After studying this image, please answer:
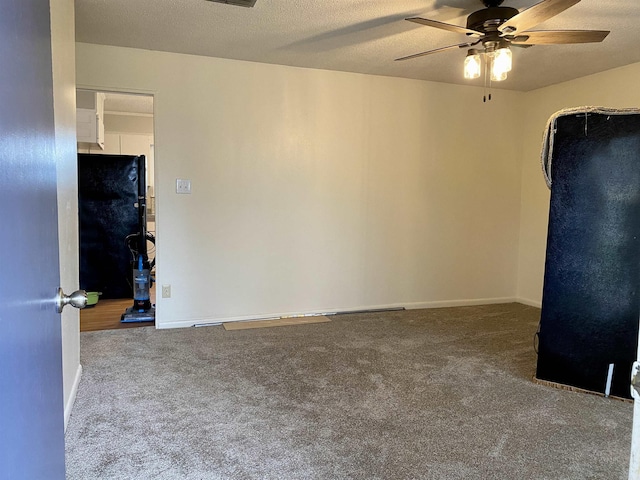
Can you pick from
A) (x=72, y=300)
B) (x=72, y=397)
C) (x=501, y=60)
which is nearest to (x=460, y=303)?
(x=501, y=60)

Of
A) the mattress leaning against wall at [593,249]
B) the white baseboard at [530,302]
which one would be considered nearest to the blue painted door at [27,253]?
the mattress leaning against wall at [593,249]

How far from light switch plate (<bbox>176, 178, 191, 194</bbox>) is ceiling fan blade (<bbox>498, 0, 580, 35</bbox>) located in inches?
100

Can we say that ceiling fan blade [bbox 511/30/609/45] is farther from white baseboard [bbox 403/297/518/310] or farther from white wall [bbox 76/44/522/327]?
white baseboard [bbox 403/297/518/310]

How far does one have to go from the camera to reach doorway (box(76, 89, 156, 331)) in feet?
13.5

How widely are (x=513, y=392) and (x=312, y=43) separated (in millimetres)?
2753

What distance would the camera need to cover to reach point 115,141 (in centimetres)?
630

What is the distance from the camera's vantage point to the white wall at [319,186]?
3.65m

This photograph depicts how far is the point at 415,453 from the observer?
190cm

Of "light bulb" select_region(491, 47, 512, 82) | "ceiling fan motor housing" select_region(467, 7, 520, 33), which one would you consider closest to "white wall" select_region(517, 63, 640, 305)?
"light bulb" select_region(491, 47, 512, 82)

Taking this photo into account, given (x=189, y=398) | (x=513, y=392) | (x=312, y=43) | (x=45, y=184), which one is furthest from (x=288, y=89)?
(x=45, y=184)

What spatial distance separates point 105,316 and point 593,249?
156 inches

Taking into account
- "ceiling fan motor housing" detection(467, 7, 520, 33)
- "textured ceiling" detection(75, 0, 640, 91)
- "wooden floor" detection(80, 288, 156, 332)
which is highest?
"textured ceiling" detection(75, 0, 640, 91)

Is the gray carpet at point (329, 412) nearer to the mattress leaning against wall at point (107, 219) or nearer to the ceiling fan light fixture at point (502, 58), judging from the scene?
the mattress leaning against wall at point (107, 219)

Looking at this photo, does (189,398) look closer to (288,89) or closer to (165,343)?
(165,343)
